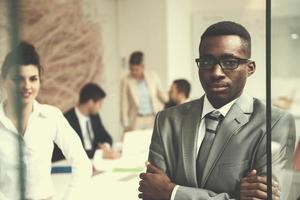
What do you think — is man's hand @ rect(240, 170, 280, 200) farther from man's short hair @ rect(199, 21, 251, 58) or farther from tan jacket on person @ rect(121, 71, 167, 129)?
tan jacket on person @ rect(121, 71, 167, 129)

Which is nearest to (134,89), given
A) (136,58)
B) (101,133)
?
(136,58)

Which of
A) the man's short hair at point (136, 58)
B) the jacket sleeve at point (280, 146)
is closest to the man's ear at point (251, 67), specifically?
the jacket sleeve at point (280, 146)

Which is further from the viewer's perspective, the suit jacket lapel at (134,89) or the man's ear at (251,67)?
the suit jacket lapel at (134,89)

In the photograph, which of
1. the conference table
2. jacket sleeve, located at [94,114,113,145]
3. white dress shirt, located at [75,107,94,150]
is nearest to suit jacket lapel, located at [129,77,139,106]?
jacket sleeve, located at [94,114,113,145]

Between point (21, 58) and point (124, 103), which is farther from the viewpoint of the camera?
point (124, 103)

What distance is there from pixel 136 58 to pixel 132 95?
0.75 ft

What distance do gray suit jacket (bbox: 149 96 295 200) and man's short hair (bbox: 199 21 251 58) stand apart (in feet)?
0.53

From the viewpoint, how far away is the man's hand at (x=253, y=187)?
51.4 inches

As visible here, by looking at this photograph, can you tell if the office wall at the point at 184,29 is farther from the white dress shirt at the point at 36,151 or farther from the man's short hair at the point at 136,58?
the man's short hair at the point at 136,58

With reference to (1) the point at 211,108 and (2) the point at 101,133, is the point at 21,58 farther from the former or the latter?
(2) the point at 101,133

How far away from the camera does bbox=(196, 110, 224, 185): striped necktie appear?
4.39ft

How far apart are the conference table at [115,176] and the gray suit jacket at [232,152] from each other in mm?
161

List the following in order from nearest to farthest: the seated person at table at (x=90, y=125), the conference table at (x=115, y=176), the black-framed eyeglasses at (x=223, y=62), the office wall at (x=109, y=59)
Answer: the black-framed eyeglasses at (x=223, y=62) < the conference table at (x=115, y=176) < the seated person at table at (x=90, y=125) < the office wall at (x=109, y=59)

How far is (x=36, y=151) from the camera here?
54.9 inches
